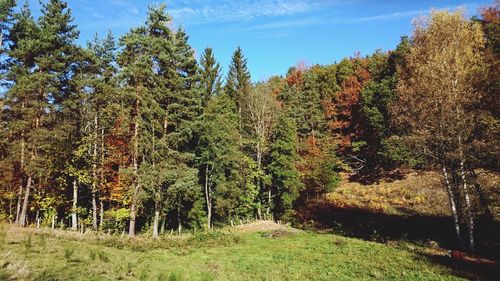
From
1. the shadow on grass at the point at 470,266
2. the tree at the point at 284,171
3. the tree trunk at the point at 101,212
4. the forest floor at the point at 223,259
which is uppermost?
the tree at the point at 284,171

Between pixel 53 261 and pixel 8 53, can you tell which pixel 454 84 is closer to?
pixel 53 261

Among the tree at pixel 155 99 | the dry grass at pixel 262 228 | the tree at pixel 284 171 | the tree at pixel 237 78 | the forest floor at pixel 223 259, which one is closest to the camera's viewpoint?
the forest floor at pixel 223 259

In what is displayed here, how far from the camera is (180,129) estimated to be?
36812 millimetres

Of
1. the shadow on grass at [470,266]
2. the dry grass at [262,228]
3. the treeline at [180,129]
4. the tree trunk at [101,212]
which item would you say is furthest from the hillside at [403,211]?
the tree trunk at [101,212]

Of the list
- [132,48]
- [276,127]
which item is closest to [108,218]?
[132,48]

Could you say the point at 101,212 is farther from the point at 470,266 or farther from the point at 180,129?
the point at 470,266

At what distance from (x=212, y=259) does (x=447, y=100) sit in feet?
63.0

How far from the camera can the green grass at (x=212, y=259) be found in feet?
47.7

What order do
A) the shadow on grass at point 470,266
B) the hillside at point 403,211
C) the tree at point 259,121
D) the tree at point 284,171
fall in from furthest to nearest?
the tree at point 259,121 < the tree at point 284,171 < the hillside at point 403,211 < the shadow on grass at point 470,266

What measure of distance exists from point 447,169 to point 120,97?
91.7 ft

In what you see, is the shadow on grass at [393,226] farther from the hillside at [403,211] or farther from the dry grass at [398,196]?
the dry grass at [398,196]

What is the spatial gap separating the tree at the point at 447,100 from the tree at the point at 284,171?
747 inches

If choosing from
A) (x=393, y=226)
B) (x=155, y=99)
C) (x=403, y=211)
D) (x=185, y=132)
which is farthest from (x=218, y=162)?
(x=403, y=211)

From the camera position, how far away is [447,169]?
28719 millimetres
